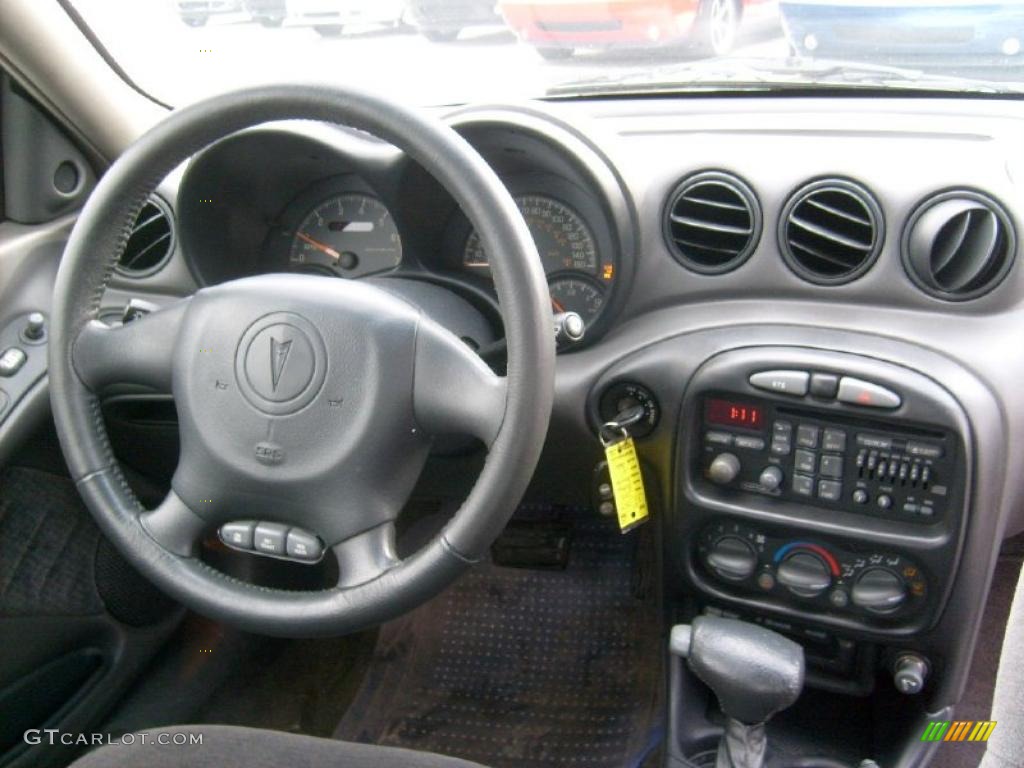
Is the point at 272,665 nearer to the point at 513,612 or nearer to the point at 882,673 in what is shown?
the point at 513,612

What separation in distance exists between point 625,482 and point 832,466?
30 centimetres

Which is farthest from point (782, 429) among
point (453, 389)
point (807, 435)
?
point (453, 389)

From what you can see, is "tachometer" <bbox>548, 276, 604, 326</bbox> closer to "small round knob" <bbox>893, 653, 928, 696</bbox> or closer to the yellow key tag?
the yellow key tag

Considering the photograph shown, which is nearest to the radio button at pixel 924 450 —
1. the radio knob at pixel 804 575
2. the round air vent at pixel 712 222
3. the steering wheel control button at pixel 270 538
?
the radio knob at pixel 804 575

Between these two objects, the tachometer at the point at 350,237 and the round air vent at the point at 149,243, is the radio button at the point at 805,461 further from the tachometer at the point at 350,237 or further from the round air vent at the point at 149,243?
the round air vent at the point at 149,243

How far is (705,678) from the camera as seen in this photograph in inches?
58.3

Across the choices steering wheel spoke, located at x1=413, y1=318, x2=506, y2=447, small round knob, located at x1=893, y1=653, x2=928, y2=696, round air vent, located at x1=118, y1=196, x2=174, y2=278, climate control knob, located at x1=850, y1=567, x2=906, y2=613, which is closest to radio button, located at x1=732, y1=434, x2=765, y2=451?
climate control knob, located at x1=850, y1=567, x2=906, y2=613

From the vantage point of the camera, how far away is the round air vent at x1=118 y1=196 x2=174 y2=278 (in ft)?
6.07

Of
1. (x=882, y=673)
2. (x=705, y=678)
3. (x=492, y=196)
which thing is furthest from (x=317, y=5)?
(x=882, y=673)

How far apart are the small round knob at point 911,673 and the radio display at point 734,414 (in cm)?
43

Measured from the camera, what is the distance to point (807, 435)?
149 cm

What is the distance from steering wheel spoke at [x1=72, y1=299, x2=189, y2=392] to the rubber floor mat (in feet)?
3.03

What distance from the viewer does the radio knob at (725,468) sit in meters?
1.54

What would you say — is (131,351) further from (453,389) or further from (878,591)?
(878,591)
